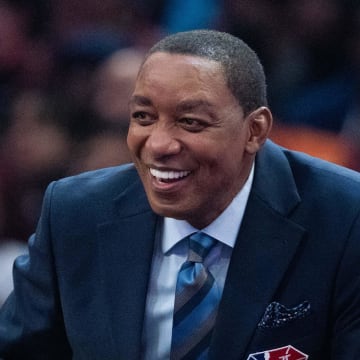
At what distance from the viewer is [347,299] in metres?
1.72

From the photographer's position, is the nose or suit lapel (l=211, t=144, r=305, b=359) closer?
the nose

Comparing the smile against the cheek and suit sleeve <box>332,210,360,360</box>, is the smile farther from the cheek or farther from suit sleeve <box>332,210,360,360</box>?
suit sleeve <box>332,210,360,360</box>

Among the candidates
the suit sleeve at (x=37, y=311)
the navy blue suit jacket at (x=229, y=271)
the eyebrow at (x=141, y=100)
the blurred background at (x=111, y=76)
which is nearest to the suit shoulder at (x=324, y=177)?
the navy blue suit jacket at (x=229, y=271)

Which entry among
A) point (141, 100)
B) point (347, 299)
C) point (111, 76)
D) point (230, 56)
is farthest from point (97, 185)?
point (111, 76)

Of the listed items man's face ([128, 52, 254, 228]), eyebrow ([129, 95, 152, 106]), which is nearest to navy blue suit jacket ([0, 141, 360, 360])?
man's face ([128, 52, 254, 228])

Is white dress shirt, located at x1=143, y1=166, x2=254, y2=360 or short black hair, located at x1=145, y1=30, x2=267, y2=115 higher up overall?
short black hair, located at x1=145, y1=30, x2=267, y2=115

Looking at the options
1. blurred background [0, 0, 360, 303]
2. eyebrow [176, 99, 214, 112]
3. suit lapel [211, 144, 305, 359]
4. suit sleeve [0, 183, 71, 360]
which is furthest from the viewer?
blurred background [0, 0, 360, 303]

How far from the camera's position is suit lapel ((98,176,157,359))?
1.76 meters

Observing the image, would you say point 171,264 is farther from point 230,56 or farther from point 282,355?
point 230,56

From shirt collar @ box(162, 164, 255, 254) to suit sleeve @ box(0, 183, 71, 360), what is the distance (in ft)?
0.80

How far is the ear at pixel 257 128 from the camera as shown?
1735 millimetres

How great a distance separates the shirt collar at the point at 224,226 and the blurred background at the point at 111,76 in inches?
52.5

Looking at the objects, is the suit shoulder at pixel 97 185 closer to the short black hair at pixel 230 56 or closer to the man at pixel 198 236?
the man at pixel 198 236

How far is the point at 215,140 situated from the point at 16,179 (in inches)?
66.3
